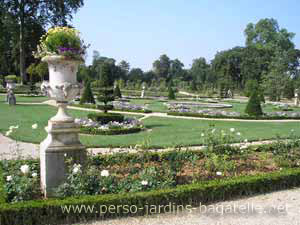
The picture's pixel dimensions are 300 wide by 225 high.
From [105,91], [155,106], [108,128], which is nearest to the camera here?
[108,128]

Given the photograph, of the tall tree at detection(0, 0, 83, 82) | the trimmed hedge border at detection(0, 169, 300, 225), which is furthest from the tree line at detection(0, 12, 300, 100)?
the trimmed hedge border at detection(0, 169, 300, 225)

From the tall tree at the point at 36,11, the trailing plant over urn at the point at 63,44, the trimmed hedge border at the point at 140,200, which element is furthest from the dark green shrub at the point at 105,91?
the tall tree at the point at 36,11

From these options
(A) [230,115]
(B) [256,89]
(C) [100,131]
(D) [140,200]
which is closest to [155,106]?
(B) [256,89]

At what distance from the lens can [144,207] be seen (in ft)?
14.5

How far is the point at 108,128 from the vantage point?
39.0 ft

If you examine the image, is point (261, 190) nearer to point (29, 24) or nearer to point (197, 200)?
point (197, 200)

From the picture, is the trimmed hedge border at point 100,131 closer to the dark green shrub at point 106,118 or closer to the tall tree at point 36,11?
the dark green shrub at point 106,118

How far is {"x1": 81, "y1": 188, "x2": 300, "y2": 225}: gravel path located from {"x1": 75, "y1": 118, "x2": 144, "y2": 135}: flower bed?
7314mm

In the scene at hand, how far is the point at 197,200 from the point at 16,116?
43.5 ft

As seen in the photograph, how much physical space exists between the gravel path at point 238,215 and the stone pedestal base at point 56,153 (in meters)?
1.07

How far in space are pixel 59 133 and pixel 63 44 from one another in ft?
4.57

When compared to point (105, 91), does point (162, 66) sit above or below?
above

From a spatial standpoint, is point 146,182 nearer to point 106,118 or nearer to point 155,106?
point 106,118

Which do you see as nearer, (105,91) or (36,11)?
(105,91)
